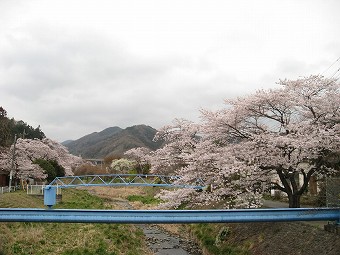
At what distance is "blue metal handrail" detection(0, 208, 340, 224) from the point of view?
1205cm

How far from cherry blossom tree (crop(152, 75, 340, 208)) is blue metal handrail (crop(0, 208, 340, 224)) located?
250 centimetres

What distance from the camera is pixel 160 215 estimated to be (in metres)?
12.1

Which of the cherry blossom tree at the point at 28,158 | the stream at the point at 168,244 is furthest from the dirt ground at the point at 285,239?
the cherry blossom tree at the point at 28,158

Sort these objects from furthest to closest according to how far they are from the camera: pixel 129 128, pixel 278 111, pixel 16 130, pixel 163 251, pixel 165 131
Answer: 1. pixel 129 128
2. pixel 16 130
3. pixel 165 131
4. pixel 163 251
5. pixel 278 111

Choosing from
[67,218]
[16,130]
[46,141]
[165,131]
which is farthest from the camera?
[16,130]

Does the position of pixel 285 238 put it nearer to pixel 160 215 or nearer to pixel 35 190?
pixel 160 215

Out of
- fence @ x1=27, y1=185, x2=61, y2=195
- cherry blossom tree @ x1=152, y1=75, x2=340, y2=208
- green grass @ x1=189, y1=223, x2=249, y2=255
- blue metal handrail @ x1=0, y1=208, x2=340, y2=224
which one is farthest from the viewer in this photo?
fence @ x1=27, y1=185, x2=61, y2=195

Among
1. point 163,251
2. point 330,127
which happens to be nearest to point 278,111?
point 330,127

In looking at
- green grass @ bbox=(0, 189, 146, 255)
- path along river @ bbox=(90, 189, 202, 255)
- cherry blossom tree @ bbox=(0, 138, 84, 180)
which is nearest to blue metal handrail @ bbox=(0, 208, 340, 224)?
green grass @ bbox=(0, 189, 146, 255)

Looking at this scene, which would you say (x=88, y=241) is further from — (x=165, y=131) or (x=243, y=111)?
(x=165, y=131)

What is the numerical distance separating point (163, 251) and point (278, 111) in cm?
974

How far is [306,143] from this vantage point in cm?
1373

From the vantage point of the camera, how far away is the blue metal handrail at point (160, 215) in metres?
12.1

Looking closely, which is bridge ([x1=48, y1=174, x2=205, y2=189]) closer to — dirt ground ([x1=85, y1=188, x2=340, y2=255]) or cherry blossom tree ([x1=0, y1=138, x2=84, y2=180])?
cherry blossom tree ([x1=0, y1=138, x2=84, y2=180])
